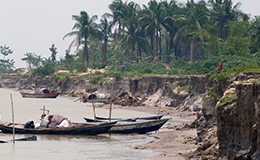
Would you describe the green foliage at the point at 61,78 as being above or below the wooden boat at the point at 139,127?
above

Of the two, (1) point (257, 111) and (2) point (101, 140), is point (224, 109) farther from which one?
(2) point (101, 140)

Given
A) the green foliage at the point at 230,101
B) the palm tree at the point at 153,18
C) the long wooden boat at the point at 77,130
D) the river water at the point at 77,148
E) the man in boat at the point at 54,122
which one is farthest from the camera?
the palm tree at the point at 153,18

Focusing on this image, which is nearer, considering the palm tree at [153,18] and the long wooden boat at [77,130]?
the long wooden boat at [77,130]

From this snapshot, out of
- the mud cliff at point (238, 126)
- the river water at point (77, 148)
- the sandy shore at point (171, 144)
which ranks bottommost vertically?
the river water at point (77, 148)

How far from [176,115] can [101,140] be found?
12.1m

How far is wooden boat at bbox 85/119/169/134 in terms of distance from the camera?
2256cm

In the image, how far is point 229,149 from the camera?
11.6 m

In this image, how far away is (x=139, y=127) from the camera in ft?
74.2

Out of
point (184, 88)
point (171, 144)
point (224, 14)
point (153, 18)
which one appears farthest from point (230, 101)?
point (153, 18)

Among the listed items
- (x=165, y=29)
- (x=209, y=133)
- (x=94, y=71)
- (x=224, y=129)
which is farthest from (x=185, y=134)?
(x=94, y=71)

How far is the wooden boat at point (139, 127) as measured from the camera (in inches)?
888

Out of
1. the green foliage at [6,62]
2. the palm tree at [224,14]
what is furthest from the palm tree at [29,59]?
the palm tree at [224,14]

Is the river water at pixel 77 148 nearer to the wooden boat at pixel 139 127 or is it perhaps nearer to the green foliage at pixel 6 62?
the wooden boat at pixel 139 127

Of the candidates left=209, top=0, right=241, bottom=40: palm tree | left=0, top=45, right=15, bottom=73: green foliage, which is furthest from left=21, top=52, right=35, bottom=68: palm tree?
left=209, top=0, right=241, bottom=40: palm tree
